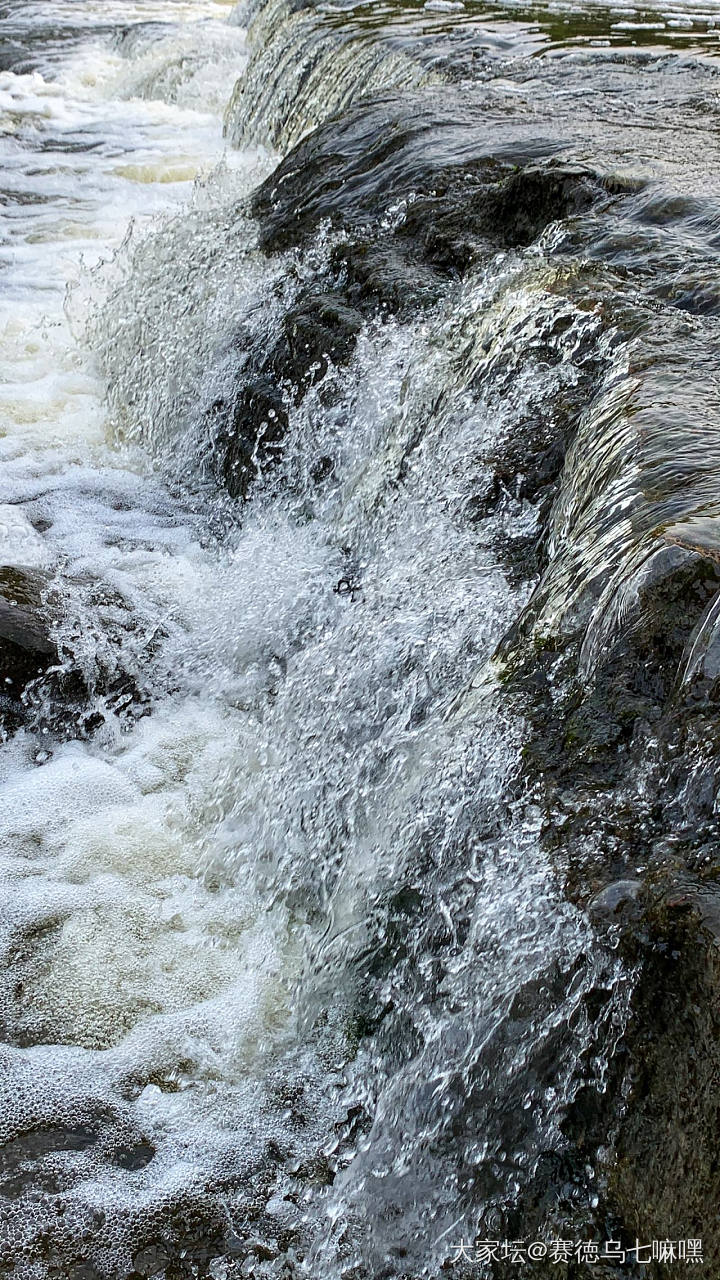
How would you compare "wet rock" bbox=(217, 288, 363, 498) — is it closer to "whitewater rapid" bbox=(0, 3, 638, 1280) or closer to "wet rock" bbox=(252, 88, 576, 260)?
"whitewater rapid" bbox=(0, 3, 638, 1280)

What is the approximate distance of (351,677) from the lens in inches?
129

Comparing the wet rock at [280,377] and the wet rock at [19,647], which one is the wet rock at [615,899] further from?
the wet rock at [280,377]

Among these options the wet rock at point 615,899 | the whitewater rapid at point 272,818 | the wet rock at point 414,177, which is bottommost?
the whitewater rapid at point 272,818

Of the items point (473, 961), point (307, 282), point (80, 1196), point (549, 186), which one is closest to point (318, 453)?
point (307, 282)

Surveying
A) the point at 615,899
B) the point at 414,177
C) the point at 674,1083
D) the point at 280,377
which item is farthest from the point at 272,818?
the point at 414,177

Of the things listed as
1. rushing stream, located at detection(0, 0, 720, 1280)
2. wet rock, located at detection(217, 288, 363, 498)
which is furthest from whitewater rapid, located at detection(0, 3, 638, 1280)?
wet rock, located at detection(217, 288, 363, 498)

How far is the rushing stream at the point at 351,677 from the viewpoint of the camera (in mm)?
2188

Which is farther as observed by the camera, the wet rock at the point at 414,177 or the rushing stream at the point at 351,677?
the wet rock at the point at 414,177

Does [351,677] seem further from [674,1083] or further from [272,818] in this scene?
[674,1083]

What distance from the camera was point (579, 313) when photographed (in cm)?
355

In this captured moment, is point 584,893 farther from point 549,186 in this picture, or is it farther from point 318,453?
point 549,186

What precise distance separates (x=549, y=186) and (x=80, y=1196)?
13.2 feet

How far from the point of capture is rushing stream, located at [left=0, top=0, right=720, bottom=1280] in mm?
2188

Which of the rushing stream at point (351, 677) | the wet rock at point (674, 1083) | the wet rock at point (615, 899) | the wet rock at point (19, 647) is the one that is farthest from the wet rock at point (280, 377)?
the wet rock at point (674, 1083)
